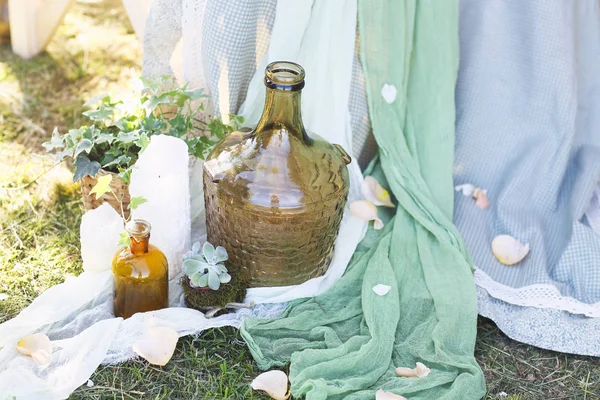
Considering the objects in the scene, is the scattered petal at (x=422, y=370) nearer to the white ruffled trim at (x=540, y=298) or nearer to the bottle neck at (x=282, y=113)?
the white ruffled trim at (x=540, y=298)

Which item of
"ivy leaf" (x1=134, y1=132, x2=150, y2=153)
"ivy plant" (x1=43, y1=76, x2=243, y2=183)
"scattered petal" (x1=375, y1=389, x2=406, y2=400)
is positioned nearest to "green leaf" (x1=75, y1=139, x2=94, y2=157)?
"ivy plant" (x1=43, y1=76, x2=243, y2=183)

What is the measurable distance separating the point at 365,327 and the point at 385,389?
0.57 ft

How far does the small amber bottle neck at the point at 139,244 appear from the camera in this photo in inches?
59.3

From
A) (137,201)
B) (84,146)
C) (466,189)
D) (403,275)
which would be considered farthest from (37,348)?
(466,189)

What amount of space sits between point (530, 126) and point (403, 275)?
557mm

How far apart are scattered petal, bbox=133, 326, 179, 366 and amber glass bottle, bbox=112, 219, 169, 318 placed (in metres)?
0.09

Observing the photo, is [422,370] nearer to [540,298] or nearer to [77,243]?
[540,298]

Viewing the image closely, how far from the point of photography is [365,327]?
1.62 m

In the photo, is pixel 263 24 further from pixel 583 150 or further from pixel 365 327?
pixel 583 150

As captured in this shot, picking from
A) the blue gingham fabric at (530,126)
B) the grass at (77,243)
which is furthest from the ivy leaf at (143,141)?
the blue gingham fabric at (530,126)

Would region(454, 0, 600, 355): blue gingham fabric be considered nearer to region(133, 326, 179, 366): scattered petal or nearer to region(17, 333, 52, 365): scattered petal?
region(133, 326, 179, 366): scattered petal

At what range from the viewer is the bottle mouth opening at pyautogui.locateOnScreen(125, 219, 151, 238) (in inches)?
58.8

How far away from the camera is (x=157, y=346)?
1.49 metres

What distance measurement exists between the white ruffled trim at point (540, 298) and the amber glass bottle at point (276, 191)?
412 millimetres
